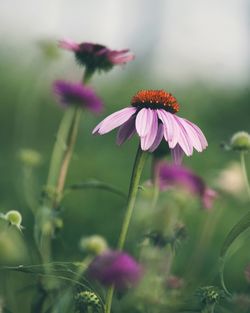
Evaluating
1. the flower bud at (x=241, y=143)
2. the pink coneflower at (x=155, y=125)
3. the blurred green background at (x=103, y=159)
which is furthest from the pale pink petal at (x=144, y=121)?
the flower bud at (x=241, y=143)

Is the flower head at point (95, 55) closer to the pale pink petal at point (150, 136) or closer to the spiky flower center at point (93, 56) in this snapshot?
the spiky flower center at point (93, 56)

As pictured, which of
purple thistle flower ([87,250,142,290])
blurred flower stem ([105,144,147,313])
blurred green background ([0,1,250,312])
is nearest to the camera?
purple thistle flower ([87,250,142,290])

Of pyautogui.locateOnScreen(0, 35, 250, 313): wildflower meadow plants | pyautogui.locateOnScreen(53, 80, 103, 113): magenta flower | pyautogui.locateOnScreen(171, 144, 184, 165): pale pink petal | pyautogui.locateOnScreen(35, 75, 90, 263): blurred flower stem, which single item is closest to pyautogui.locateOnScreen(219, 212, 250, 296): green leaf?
pyautogui.locateOnScreen(0, 35, 250, 313): wildflower meadow plants

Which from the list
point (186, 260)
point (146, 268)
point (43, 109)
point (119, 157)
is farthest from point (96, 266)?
point (43, 109)

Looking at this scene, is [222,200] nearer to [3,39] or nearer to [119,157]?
[119,157]

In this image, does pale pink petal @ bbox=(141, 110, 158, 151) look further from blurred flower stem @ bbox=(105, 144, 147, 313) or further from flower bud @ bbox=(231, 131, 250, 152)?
flower bud @ bbox=(231, 131, 250, 152)
